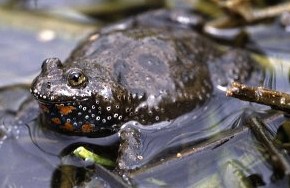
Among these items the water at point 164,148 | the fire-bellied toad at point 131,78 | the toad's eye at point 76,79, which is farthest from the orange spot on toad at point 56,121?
the toad's eye at point 76,79

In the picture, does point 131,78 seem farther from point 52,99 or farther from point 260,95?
point 260,95

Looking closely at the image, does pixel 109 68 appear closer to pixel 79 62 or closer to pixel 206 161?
pixel 79 62

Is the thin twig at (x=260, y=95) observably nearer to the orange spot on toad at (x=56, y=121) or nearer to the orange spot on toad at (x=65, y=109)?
the orange spot on toad at (x=65, y=109)

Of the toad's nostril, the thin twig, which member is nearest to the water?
the thin twig

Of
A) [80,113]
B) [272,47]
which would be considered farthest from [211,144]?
[272,47]

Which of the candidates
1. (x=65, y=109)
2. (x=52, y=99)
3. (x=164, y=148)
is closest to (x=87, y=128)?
(x=65, y=109)

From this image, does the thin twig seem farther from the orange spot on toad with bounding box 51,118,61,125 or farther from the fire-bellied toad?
the orange spot on toad with bounding box 51,118,61,125
